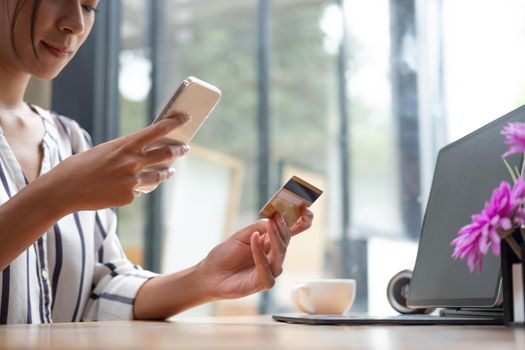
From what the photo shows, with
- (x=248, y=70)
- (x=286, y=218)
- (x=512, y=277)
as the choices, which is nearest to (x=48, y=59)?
(x=286, y=218)

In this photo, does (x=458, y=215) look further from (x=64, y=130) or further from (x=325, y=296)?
(x=64, y=130)

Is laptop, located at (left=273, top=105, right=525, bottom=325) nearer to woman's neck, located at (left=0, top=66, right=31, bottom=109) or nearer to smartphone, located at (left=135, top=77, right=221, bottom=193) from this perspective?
smartphone, located at (left=135, top=77, right=221, bottom=193)

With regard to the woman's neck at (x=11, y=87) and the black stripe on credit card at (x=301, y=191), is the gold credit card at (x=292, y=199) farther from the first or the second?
the woman's neck at (x=11, y=87)

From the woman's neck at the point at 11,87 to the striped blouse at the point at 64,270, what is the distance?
7 centimetres

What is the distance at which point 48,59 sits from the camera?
1307mm

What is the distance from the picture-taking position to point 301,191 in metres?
1.04

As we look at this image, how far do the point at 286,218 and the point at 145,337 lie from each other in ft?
1.40

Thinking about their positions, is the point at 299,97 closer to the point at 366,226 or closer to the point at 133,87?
the point at 133,87

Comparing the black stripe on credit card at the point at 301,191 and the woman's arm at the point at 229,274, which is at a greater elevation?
the black stripe on credit card at the point at 301,191

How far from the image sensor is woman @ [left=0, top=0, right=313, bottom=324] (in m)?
0.99

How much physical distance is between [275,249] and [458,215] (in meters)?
0.29

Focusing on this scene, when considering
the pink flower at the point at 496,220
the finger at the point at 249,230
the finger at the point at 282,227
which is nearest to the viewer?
the pink flower at the point at 496,220

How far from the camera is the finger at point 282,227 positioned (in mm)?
1088

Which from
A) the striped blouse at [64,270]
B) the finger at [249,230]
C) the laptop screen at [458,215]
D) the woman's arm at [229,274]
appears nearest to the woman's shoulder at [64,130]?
the striped blouse at [64,270]
